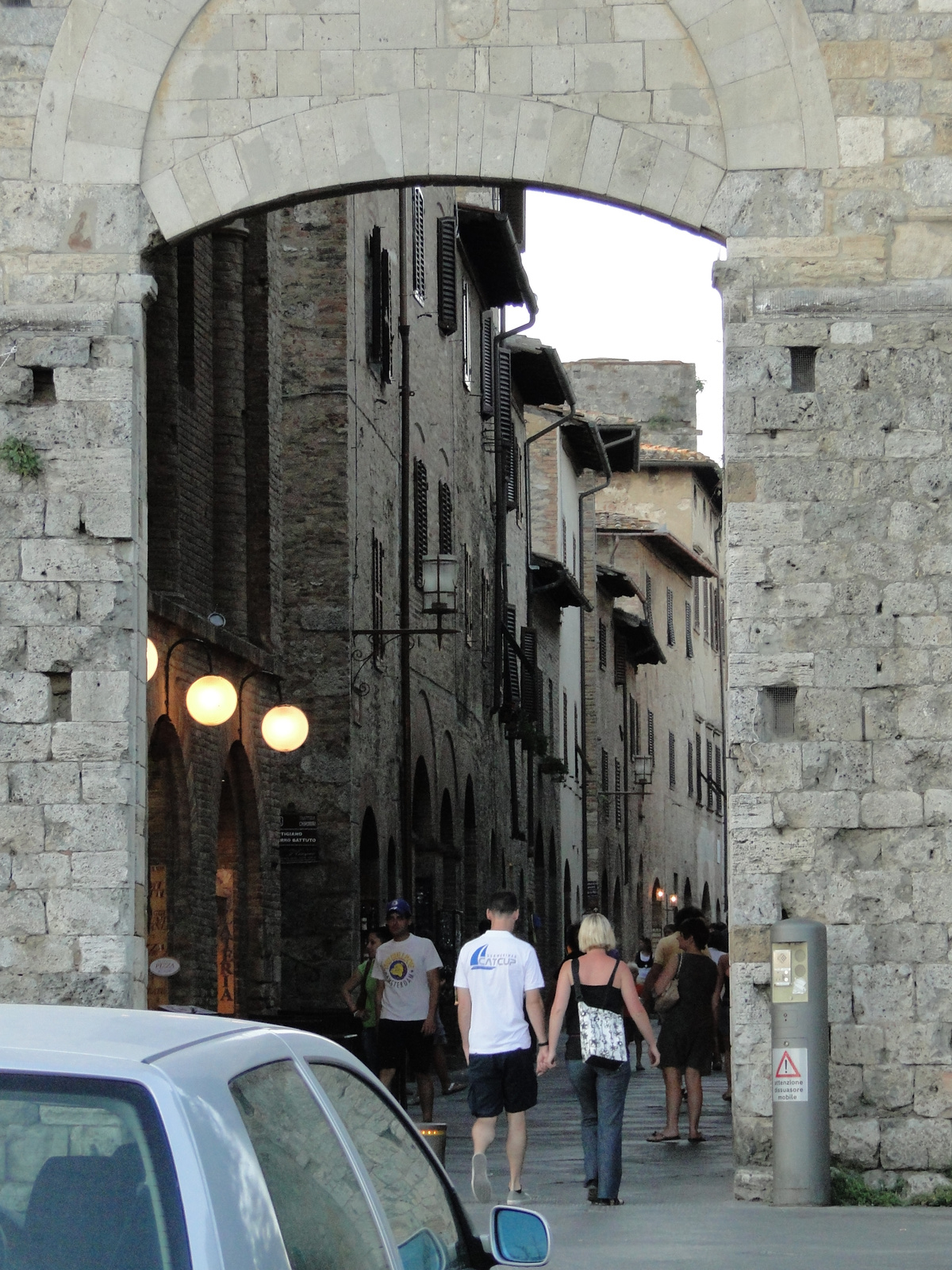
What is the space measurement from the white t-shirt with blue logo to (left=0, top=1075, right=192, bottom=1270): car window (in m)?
7.94

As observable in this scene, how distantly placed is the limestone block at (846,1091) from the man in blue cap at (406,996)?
4.59 meters

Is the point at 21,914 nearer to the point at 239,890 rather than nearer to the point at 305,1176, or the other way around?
the point at 239,890

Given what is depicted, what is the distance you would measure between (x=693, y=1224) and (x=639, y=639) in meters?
41.0

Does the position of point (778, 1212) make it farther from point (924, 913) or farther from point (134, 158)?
point (134, 158)

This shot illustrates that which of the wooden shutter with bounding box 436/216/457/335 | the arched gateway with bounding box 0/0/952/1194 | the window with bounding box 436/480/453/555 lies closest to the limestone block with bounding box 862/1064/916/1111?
the arched gateway with bounding box 0/0/952/1194

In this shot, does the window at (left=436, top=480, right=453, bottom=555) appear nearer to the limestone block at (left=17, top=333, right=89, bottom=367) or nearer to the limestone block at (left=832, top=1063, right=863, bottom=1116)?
the limestone block at (left=17, top=333, right=89, bottom=367)

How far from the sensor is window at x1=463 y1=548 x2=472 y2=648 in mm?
29766

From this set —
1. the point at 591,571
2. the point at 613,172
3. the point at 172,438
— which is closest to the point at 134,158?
the point at 613,172

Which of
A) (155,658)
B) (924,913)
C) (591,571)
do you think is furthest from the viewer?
(591,571)

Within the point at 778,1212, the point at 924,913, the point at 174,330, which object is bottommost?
the point at 778,1212

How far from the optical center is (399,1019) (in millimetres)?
14891

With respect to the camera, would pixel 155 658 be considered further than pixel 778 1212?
Yes

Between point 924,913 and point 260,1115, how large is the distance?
27.7 ft

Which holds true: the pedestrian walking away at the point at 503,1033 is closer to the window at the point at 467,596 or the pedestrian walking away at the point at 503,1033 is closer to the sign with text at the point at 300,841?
the sign with text at the point at 300,841
